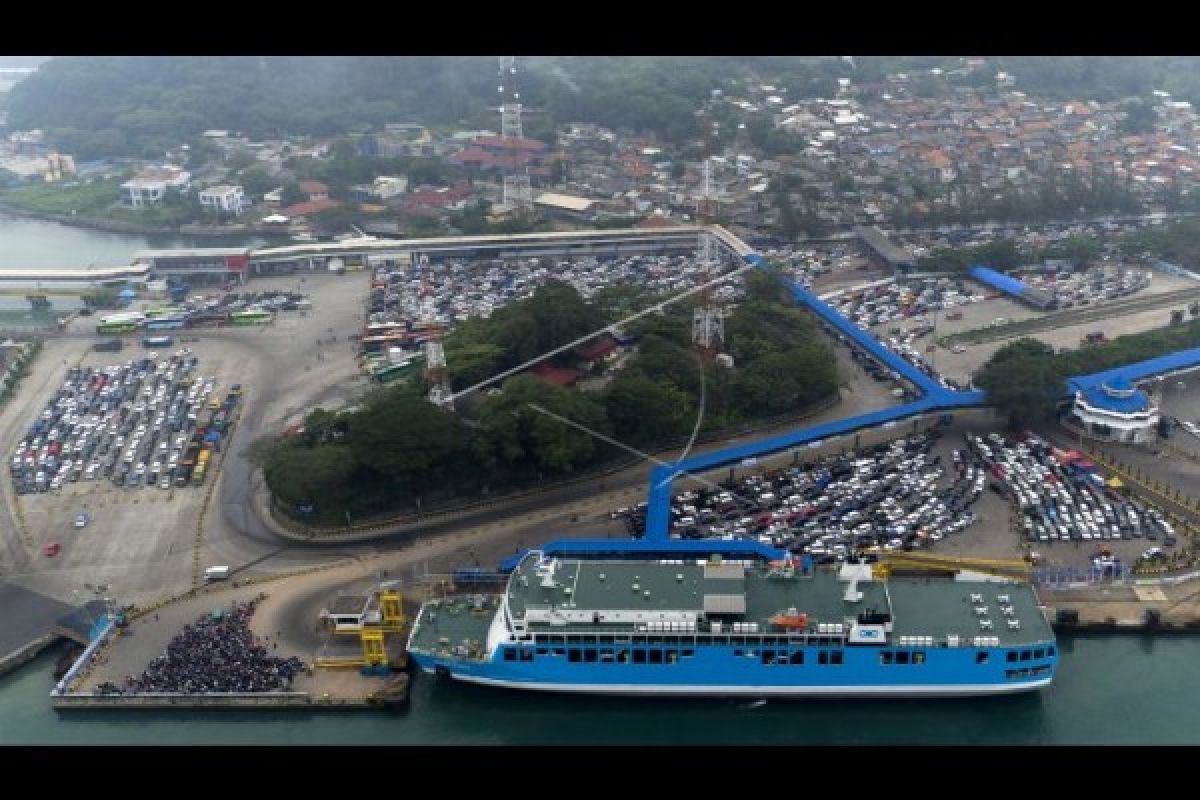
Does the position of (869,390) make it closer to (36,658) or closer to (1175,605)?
(1175,605)

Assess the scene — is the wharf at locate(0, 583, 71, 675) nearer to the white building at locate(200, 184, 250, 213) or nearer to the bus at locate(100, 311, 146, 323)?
the bus at locate(100, 311, 146, 323)

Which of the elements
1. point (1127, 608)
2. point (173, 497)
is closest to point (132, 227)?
point (173, 497)

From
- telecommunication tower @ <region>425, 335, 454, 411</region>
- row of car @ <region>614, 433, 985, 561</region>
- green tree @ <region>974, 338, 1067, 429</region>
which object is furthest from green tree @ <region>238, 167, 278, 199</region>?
green tree @ <region>974, 338, 1067, 429</region>

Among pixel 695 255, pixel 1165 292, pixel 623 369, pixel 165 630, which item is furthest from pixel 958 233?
pixel 165 630

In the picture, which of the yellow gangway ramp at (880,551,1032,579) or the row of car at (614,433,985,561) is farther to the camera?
the row of car at (614,433,985,561)

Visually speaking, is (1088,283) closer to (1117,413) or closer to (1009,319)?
(1009,319)

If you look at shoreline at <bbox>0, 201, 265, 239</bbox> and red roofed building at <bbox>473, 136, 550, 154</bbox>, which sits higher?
red roofed building at <bbox>473, 136, 550, 154</bbox>
